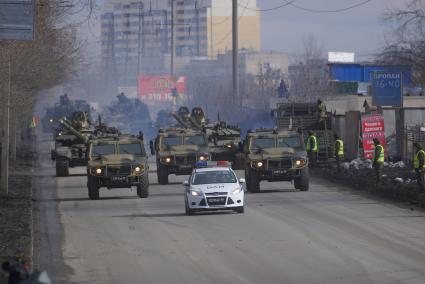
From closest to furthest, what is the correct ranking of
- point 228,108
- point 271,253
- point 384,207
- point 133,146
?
point 271,253
point 384,207
point 133,146
point 228,108

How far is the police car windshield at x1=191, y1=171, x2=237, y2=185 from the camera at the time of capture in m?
32.2

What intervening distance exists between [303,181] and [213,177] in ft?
27.5

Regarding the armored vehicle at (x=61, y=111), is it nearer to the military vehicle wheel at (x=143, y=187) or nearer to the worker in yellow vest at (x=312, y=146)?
the worker in yellow vest at (x=312, y=146)

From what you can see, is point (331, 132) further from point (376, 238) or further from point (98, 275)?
point (98, 275)

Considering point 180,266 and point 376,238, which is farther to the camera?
point 376,238

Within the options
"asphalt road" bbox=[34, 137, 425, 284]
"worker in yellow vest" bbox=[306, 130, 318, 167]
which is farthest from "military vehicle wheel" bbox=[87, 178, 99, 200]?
"worker in yellow vest" bbox=[306, 130, 318, 167]

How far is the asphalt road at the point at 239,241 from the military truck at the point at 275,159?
87 centimetres

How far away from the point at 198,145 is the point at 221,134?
7889 mm

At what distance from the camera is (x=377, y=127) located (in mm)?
46125

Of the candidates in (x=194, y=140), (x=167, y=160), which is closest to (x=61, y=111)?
(x=194, y=140)

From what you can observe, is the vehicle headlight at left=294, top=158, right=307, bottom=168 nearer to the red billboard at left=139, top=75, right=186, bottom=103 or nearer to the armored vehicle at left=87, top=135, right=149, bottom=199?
the armored vehicle at left=87, top=135, right=149, bottom=199

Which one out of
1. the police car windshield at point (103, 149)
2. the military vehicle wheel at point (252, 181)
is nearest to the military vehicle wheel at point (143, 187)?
the police car windshield at point (103, 149)

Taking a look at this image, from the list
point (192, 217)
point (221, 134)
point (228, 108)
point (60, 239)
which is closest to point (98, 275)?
point (60, 239)

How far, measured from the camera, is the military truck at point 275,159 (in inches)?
1556
